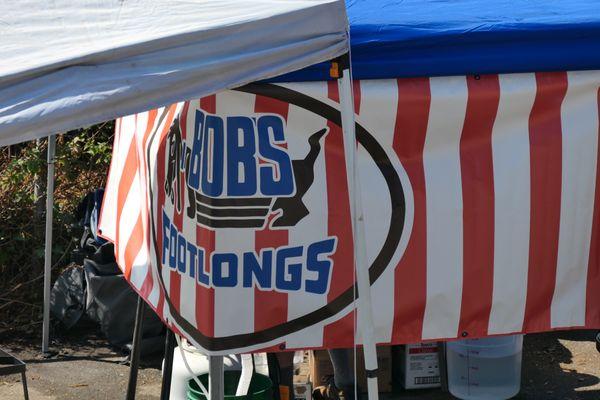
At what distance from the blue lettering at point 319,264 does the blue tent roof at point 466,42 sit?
0.66 metres

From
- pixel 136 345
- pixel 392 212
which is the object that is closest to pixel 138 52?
pixel 392 212

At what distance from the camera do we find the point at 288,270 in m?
3.68

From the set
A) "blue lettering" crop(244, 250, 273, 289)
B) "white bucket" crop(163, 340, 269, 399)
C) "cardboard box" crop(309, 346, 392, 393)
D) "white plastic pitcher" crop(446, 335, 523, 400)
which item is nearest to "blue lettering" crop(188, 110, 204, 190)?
"blue lettering" crop(244, 250, 273, 289)

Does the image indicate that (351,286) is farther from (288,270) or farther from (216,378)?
(216,378)

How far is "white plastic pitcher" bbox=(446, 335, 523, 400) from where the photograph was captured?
550cm

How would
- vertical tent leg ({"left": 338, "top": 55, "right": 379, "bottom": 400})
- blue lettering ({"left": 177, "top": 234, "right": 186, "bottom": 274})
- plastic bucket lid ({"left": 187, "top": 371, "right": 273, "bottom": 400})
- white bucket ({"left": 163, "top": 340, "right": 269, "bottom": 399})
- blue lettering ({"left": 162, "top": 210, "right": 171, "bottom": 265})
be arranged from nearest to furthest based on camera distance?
1. vertical tent leg ({"left": 338, "top": 55, "right": 379, "bottom": 400})
2. blue lettering ({"left": 177, "top": 234, "right": 186, "bottom": 274})
3. blue lettering ({"left": 162, "top": 210, "right": 171, "bottom": 265})
4. plastic bucket lid ({"left": 187, "top": 371, "right": 273, "bottom": 400})
5. white bucket ({"left": 163, "top": 340, "right": 269, "bottom": 399})

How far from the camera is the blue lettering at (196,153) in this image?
3.63 m

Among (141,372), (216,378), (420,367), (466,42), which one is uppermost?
(466,42)

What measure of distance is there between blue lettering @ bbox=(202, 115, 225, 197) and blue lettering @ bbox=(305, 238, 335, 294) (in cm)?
44

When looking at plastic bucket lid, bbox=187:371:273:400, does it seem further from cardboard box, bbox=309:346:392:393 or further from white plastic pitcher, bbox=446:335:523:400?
white plastic pitcher, bbox=446:335:523:400

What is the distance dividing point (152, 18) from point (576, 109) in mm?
1827

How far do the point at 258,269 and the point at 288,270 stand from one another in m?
0.12

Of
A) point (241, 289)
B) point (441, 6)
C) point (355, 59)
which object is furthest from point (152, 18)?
point (441, 6)

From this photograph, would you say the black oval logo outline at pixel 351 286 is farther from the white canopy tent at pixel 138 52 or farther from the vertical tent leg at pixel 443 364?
the vertical tent leg at pixel 443 364
